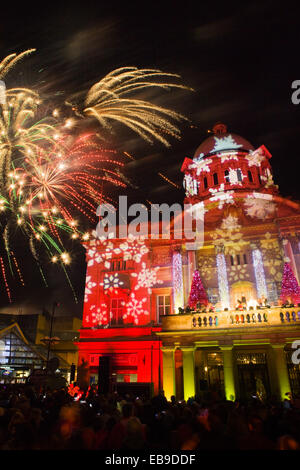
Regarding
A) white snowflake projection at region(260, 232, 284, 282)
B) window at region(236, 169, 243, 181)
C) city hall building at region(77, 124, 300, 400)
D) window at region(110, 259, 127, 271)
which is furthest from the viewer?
window at region(236, 169, 243, 181)

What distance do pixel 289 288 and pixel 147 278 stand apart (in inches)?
406

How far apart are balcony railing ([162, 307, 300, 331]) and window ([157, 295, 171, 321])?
4338 millimetres

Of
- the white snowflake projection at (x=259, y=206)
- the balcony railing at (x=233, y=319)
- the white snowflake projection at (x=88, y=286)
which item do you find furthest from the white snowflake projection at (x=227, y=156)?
the balcony railing at (x=233, y=319)

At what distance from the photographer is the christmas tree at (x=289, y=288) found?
19734mm

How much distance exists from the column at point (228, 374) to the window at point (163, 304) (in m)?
6.84

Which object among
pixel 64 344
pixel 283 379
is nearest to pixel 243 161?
pixel 283 379

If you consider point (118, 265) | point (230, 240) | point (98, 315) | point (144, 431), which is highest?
point (230, 240)

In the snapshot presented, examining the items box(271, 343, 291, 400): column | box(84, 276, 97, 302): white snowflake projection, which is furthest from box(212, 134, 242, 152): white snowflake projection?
box(271, 343, 291, 400): column

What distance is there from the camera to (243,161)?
3038cm

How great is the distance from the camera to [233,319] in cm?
1778

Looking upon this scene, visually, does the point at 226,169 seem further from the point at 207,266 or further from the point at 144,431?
the point at 144,431

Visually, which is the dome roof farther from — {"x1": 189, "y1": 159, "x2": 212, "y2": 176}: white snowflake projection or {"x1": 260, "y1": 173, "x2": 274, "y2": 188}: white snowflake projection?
{"x1": 260, "y1": 173, "x2": 274, "y2": 188}: white snowflake projection

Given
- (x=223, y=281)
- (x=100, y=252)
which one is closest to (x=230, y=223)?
(x=223, y=281)

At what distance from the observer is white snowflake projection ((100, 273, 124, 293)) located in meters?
24.6
